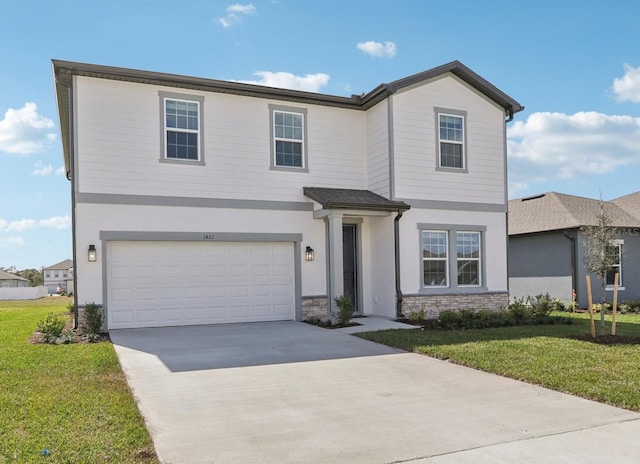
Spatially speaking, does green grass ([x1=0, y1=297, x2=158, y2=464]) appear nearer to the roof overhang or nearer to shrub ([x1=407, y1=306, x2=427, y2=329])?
the roof overhang

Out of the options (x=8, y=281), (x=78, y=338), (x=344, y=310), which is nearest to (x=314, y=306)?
(x=344, y=310)

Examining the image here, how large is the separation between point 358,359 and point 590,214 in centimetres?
1467

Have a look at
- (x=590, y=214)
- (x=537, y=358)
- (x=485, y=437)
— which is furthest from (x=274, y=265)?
(x=590, y=214)

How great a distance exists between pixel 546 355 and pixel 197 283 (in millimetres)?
8240

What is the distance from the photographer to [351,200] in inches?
552

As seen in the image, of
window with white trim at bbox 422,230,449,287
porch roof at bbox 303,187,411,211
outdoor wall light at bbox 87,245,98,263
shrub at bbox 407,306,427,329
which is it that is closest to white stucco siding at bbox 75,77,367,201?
porch roof at bbox 303,187,411,211

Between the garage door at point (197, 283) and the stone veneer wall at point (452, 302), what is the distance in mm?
3161

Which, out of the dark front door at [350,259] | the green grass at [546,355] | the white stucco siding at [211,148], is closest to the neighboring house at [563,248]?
the green grass at [546,355]

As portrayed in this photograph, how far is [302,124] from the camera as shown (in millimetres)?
14977

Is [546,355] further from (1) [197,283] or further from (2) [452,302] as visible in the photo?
(1) [197,283]

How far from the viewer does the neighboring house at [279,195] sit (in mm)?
12930

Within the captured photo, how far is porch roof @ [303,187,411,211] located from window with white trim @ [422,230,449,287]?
1.38 m

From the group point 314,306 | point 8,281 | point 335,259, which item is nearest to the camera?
point 335,259

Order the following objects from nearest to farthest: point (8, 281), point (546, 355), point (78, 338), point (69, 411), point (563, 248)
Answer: point (69, 411), point (546, 355), point (78, 338), point (563, 248), point (8, 281)
